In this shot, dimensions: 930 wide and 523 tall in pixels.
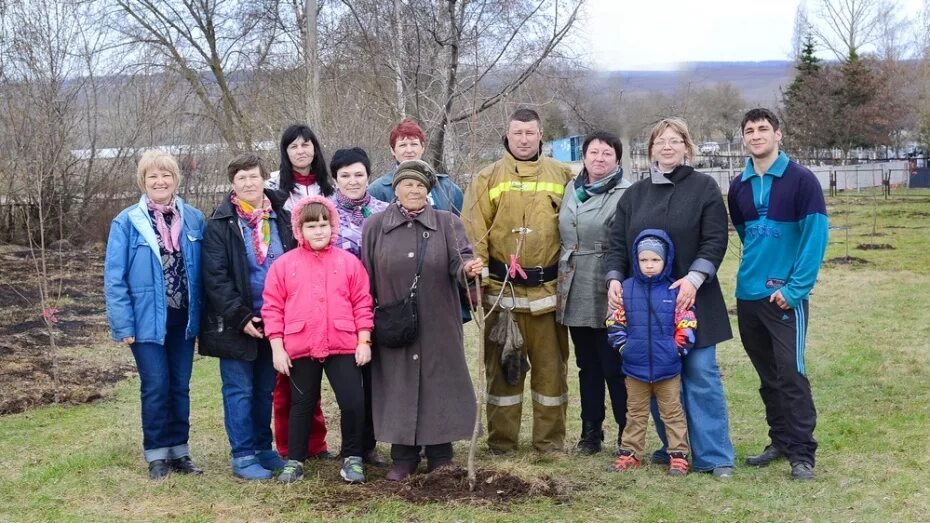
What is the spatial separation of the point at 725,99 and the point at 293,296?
23.1 metres

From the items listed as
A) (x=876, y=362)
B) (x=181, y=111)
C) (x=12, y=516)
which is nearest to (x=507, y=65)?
(x=181, y=111)

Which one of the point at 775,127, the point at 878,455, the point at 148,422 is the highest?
the point at 775,127

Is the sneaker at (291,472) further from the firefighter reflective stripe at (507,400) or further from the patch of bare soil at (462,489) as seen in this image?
the firefighter reflective stripe at (507,400)

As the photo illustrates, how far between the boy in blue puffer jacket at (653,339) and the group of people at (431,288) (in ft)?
0.04

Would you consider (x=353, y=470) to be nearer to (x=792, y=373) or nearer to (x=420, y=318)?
(x=420, y=318)

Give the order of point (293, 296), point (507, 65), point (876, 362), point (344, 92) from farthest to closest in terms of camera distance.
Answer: point (507, 65), point (344, 92), point (876, 362), point (293, 296)

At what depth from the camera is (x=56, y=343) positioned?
10070mm


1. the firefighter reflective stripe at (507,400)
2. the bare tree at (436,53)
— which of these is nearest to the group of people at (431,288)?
the firefighter reflective stripe at (507,400)

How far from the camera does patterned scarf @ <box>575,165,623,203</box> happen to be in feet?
17.8

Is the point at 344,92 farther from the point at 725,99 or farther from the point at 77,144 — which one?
the point at 725,99

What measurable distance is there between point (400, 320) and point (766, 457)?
2.36 metres

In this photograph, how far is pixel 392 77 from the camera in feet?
42.5

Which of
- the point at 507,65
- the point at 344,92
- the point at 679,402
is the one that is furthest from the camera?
the point at 507,65

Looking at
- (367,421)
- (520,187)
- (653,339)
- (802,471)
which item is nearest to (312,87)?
(520,187)
